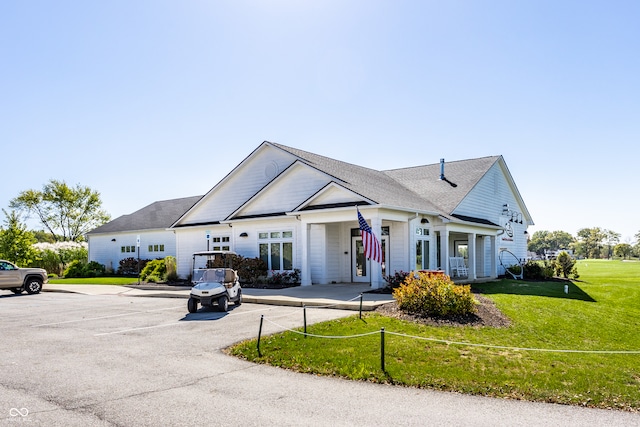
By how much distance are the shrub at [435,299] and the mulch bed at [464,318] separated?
8.1 inches

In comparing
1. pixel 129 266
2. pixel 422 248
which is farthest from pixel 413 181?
pixel 129 266

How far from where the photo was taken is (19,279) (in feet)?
74.3

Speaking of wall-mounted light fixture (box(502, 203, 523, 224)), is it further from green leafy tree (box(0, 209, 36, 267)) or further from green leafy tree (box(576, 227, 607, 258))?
green leafy tree (box(576, 227, 607, 258))

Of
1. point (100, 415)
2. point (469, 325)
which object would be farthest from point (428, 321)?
point (100, 415)

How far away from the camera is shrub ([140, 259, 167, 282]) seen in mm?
28031

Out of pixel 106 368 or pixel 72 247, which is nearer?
pixel 106 368

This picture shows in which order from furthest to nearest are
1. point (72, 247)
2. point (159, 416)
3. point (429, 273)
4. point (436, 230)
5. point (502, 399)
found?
1. point (72, 247)
2. point (436, 230)
3. point (429, 273)
4. point (502, 399)
5. point (159, 416)

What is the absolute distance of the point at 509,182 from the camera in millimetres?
32062

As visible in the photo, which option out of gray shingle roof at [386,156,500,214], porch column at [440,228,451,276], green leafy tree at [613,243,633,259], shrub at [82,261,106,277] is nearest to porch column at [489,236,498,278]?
gray shingle roof at [386,156,500,214]

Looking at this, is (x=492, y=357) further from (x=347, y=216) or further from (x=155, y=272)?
(x=155, y=272)

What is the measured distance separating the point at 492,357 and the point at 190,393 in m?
5.23

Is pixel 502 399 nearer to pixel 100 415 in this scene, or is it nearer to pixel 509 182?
pixel 100 415

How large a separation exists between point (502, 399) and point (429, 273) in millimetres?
8073

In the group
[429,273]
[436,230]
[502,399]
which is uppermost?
[436,230]
